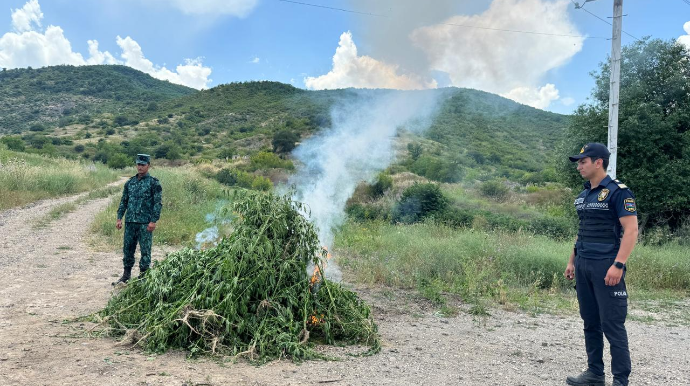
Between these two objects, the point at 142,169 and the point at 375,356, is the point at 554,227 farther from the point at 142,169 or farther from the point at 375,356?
the point at 142,169

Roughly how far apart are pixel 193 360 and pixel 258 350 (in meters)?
0.59

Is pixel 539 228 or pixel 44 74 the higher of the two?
pixel 44 74

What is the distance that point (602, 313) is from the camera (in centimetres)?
380

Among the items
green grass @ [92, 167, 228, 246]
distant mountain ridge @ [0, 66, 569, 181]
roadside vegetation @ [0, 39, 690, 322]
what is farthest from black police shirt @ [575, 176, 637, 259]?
distant mountain ridge @ [0, 66, 569, 181]

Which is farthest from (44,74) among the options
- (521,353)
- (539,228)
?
(521,353)

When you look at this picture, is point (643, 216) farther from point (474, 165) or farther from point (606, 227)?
point (474, 165)

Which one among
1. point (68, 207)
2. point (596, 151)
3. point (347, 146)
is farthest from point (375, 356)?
point (68, 207)

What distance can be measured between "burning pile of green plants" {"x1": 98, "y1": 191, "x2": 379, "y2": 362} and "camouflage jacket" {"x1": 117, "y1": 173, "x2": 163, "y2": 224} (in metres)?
1.41

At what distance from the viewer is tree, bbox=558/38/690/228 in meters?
12.2

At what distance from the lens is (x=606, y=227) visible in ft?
12.7

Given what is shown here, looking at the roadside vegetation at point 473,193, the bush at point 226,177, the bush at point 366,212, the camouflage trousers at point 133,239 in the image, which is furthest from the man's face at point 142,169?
the bush at point 226,177

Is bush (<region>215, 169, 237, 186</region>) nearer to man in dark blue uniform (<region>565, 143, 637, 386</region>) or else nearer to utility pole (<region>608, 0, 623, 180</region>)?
utility pole (<region>608, 0, 623, 180</region>)

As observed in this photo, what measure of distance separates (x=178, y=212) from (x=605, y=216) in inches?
502

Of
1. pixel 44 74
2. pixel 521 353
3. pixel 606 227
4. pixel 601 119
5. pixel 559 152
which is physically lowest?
pixel 521 353
